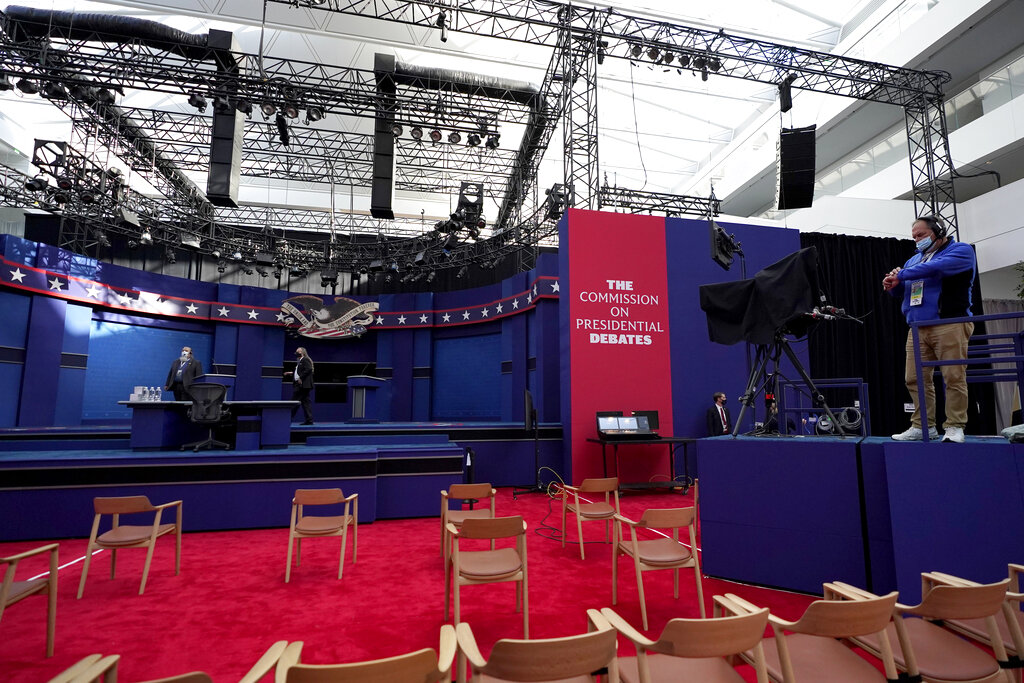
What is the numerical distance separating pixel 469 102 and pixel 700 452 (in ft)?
29.9

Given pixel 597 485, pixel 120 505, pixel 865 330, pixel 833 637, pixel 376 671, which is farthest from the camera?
pixel 865 330

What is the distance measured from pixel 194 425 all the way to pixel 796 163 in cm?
1074

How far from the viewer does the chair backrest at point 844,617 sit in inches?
69.6

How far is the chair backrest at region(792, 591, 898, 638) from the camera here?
1767 millimetres

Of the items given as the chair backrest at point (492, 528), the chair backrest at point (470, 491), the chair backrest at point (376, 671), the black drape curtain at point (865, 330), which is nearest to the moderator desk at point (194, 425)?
the chair backrest at point (470, 491)

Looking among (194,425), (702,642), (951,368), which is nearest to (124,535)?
(194,425)

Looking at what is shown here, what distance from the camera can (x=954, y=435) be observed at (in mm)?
3160

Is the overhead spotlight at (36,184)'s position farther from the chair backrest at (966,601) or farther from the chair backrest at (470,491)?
the chair backrest at (966,601)

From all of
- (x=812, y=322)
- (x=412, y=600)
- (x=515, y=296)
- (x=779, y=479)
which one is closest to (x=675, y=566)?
(x=779, y=479)

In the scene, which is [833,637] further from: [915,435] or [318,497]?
[318,497]

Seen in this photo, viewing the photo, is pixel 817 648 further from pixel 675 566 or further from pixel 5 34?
pixel 5 34

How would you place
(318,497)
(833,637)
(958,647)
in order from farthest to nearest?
(318,497) → (958,647) → (833,637)

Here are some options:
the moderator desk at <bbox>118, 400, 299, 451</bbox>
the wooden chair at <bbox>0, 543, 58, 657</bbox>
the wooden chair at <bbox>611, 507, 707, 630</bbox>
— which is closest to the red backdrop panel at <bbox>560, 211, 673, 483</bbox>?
the moderator desk at <bbox>118, 400, 299, 451</bbox>

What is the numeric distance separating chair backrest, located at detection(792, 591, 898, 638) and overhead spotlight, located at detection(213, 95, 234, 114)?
10548 mm
